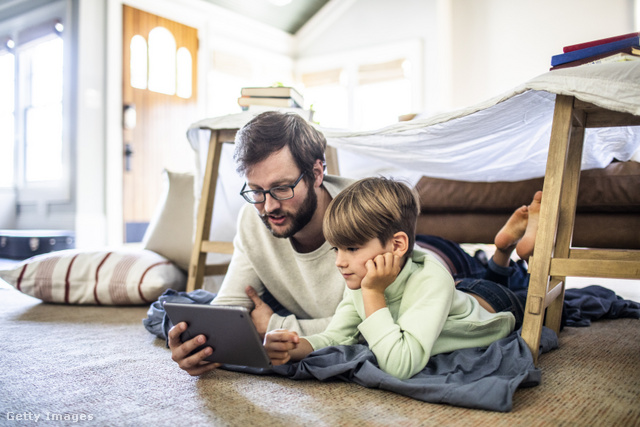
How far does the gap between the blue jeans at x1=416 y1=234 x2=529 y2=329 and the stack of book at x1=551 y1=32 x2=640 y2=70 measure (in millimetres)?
573

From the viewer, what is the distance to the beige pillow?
81.5 inches

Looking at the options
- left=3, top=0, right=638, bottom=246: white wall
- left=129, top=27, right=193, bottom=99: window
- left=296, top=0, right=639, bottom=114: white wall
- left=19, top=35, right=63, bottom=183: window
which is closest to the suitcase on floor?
left=3, top=0, right=638, bottom=246: white wall

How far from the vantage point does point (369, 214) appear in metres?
0.95

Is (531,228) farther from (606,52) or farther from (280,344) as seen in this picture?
(280,344)

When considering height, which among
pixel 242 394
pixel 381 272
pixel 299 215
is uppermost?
pixel 299 215

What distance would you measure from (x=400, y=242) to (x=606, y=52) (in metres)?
0.67

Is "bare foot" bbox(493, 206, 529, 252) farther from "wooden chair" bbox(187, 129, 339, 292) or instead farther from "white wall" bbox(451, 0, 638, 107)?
"white wall" bbox(451, 0, 638, 107)

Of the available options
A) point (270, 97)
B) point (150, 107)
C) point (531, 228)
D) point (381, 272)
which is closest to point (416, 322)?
point (381, 272)

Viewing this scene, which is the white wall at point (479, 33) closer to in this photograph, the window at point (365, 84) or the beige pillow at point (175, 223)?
the window at point (365, 84)

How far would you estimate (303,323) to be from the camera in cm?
118

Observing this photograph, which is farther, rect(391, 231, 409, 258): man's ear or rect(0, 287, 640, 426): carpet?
rect(391, 231, 409, 258): man's ear

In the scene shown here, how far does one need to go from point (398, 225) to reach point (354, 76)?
506 centimetres

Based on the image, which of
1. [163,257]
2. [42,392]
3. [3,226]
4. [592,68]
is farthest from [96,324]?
[3,226]

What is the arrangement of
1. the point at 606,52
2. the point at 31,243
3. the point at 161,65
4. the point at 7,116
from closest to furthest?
the point at 606,52 → the point at 31,243 → the point at 161,65 → the point at 7,116
